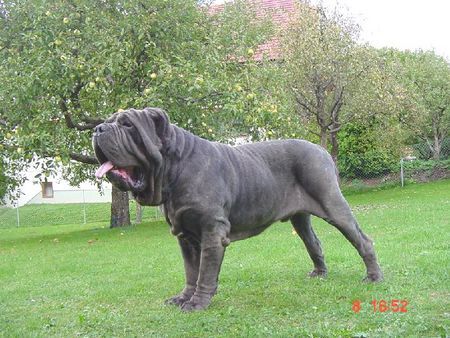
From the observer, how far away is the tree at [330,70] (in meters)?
21.8

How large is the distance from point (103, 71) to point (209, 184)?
912cm

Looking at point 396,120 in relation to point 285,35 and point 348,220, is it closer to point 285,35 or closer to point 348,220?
point 285,35

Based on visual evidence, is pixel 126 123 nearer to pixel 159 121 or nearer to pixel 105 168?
pixel 159 121

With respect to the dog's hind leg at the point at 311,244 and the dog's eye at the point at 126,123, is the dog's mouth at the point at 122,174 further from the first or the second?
the dog's hind leg at the point at 311,244

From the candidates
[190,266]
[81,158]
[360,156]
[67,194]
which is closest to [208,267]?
[190,266]

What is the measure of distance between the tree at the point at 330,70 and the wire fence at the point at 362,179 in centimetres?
702

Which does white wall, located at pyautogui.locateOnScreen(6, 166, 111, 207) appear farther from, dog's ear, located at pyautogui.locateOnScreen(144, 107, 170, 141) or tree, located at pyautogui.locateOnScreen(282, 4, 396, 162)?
dog's ear, located at pyautogui.locateOnScreen(144, 107, 170, 141)

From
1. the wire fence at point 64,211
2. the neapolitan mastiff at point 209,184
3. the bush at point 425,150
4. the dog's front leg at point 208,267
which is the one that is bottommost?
the wire fence at point 64,211

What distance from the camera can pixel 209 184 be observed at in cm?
614

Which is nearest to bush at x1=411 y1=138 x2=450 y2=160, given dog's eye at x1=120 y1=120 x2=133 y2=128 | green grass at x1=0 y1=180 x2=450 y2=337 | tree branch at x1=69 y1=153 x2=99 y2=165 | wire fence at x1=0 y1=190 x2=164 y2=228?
wire fence at x1=0 y1=190 x2=164 y2=228

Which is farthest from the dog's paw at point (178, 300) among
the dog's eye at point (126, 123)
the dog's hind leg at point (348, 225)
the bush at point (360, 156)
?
the bush at point (360, 156)

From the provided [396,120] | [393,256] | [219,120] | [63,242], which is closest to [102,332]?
[393,256]

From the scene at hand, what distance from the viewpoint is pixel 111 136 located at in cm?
555

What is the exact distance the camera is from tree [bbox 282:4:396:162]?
21.8 metres
